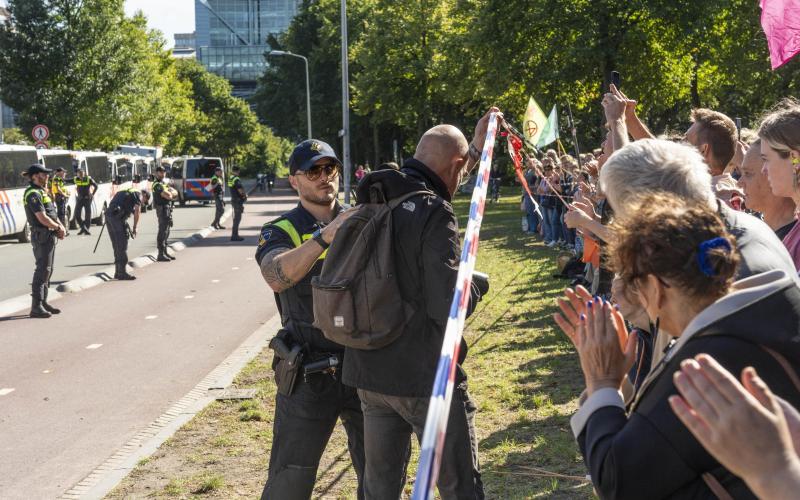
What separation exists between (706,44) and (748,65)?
3110mm

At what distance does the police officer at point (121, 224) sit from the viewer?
1778 centimetres

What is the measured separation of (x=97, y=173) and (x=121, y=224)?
20.0 m

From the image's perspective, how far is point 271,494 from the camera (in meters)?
4.32

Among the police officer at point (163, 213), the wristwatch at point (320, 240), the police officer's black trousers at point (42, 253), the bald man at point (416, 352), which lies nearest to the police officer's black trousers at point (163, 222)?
the police officer at point (163, 213)

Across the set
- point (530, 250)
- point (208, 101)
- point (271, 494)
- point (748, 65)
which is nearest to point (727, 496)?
point (271, 494)

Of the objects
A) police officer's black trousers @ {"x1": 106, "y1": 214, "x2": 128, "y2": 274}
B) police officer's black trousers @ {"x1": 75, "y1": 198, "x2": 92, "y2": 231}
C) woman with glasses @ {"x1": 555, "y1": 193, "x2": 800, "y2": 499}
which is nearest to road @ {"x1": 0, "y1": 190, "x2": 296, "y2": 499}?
police officer's black trousers @ {"x1": 106, "y1": 214, "x2": 128, "y2": 274}

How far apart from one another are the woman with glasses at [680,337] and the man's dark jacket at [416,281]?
4.70 feet

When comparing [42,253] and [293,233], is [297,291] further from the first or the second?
[42,253]

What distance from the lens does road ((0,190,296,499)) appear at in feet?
22.9

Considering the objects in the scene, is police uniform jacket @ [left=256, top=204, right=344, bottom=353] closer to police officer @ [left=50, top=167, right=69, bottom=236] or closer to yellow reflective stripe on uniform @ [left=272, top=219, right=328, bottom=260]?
yellow reflective stripe on uniform @ [left=272, top=219, right=328, bottom=260]

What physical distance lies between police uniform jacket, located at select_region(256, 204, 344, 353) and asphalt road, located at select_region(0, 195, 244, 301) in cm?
1188

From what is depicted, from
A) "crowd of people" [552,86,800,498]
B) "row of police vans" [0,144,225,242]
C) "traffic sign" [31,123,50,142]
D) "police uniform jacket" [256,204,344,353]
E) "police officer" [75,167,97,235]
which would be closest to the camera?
"crowd of people" [552,86,800,498]

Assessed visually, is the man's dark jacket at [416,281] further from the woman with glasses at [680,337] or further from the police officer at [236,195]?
the police officer at [236,195]

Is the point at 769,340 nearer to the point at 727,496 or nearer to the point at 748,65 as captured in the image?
the point at 727,496
